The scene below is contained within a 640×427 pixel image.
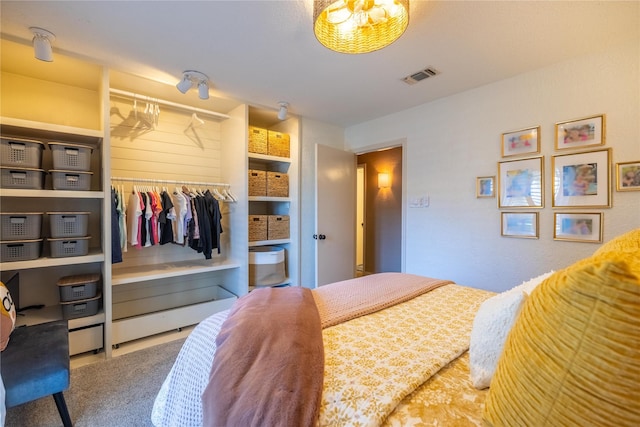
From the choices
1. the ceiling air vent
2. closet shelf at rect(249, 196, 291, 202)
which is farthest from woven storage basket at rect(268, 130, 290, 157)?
the ceiling air vent

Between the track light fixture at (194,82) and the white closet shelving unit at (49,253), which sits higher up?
the track light fixture at (194,82)

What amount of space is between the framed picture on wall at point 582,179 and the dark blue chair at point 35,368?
3330mm

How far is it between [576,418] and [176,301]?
3238 millimetres

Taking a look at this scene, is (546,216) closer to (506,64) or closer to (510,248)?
(510,248)

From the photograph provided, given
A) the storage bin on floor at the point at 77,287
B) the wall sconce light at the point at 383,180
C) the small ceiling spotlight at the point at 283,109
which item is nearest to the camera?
the storage bin on floor at the point at 77,287

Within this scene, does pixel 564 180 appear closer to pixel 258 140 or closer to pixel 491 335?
pixel 491 335

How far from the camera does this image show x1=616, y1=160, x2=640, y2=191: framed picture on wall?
1.74 m

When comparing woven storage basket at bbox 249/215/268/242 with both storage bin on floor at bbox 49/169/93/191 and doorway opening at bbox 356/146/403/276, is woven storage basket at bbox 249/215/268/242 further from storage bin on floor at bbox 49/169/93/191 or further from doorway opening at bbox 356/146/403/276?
doorway opening at bbox 356/146/403/276

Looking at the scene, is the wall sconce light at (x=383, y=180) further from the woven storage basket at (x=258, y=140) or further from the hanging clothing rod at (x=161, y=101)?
the hanging clothing rod at (x=161, y=101)

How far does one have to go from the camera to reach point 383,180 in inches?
181

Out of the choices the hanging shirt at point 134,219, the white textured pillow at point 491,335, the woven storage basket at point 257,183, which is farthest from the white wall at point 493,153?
the hanging shirt at point 134,219

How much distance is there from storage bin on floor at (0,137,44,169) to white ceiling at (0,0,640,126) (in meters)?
0.66

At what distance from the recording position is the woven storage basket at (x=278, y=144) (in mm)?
3098

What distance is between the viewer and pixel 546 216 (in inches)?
82.7
